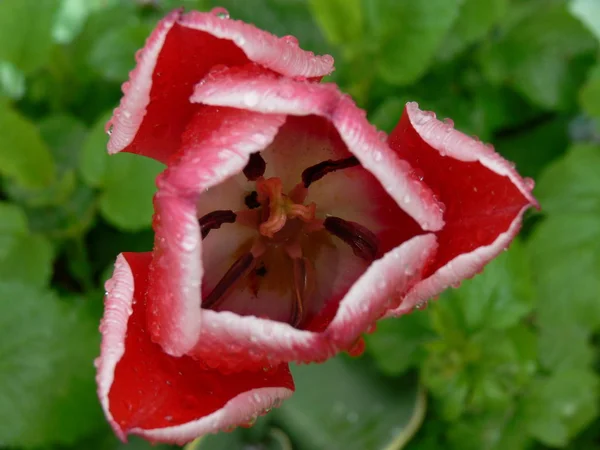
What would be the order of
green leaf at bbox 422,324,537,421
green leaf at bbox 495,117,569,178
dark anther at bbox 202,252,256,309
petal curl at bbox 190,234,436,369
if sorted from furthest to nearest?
green leaf at bbox 495,117,569,178, green leaf at bbox 422,324,537,421, dark anther at bbox 202,252,256,309, petal curl at bbox 190,234,436,369

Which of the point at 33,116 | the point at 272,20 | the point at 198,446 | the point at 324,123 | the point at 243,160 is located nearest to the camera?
the point at 243,160

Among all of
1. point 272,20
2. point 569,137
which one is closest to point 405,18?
point 272,20

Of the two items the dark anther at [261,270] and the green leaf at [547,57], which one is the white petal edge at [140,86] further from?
the green leaf at [547,57]

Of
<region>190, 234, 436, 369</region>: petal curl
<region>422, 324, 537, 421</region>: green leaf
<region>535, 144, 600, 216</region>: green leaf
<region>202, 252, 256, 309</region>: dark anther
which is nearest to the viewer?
<region>190, 234, 436, 369</region>: petal curl

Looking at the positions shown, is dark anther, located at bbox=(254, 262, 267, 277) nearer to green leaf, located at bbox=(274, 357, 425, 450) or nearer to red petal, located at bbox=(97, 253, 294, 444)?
red petal, located at bbox=(97, 253, 294, 444)

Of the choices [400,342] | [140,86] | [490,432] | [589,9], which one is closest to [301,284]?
[140,86]

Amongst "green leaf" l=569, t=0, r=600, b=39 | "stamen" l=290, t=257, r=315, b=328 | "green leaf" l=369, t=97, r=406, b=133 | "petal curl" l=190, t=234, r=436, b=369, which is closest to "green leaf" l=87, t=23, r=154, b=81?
"green leaf" l=369, t=97, r=406, b=133

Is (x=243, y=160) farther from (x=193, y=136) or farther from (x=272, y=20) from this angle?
(x=272, y=20)
